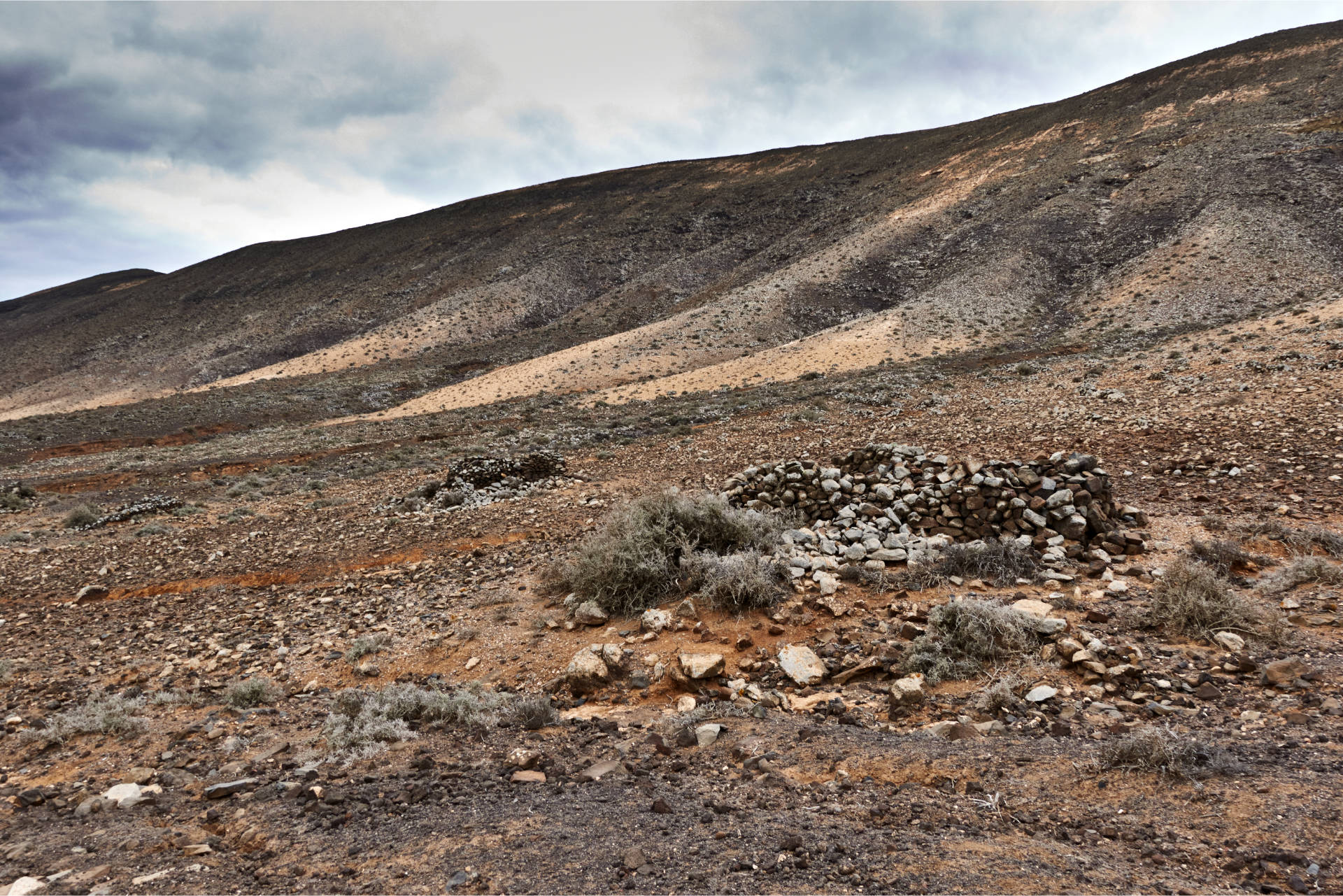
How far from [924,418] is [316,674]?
1228 cm

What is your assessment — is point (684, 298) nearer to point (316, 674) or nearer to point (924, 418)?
point (924, 418)

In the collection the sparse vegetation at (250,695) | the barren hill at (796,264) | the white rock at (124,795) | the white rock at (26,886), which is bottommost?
the sparse vegetation at (250,695)

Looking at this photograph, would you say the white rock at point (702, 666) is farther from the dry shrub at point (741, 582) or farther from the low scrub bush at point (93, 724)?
the low scrub bush at point (93, 724)

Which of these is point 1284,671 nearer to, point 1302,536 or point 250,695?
point 1302,536

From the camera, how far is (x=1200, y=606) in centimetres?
476

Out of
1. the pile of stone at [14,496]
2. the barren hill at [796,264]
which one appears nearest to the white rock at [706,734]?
the pile of stone at [14,496]

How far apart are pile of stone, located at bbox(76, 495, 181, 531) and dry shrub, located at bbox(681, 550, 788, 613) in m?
12.5

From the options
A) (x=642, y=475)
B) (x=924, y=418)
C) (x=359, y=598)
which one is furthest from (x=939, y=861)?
(x=924, y=418)

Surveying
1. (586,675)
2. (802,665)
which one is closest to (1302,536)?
(802,665)

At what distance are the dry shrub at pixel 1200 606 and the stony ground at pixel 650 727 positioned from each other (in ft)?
0.54

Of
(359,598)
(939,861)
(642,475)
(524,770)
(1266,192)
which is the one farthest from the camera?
(1266,192)

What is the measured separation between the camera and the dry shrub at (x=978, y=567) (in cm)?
595

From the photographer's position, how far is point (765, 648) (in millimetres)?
5383

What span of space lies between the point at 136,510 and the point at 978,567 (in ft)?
49.8
